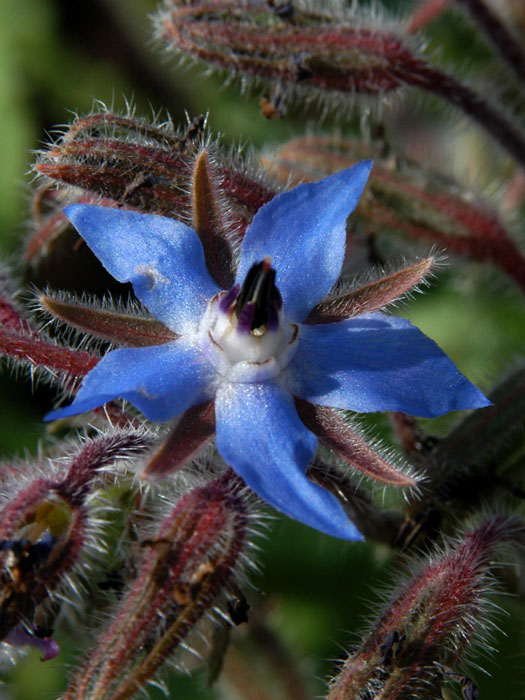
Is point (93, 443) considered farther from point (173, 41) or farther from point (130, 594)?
point (173, 41)

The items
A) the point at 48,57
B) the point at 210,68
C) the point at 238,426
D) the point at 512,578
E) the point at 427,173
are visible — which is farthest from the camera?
the point at 48,57

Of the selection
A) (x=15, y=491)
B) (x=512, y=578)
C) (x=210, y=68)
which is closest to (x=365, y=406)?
(x=15, y=491)

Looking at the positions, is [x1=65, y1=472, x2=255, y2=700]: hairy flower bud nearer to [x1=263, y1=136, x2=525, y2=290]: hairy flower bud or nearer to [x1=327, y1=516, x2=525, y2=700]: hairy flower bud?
[x1=327, y1=516, x2=525, y2=700]: hairy flower bud

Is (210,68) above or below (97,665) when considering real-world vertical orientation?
above

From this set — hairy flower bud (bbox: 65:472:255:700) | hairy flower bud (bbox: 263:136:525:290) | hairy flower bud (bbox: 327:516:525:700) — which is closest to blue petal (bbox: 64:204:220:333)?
hairy flower bud (bbox: 65:472:255:700)

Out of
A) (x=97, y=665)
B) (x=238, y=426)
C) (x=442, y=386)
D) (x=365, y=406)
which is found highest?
(x=442, y=386)

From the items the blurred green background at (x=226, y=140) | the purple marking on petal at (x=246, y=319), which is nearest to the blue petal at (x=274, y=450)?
the purple marking on petal at (x=246, y=319)
